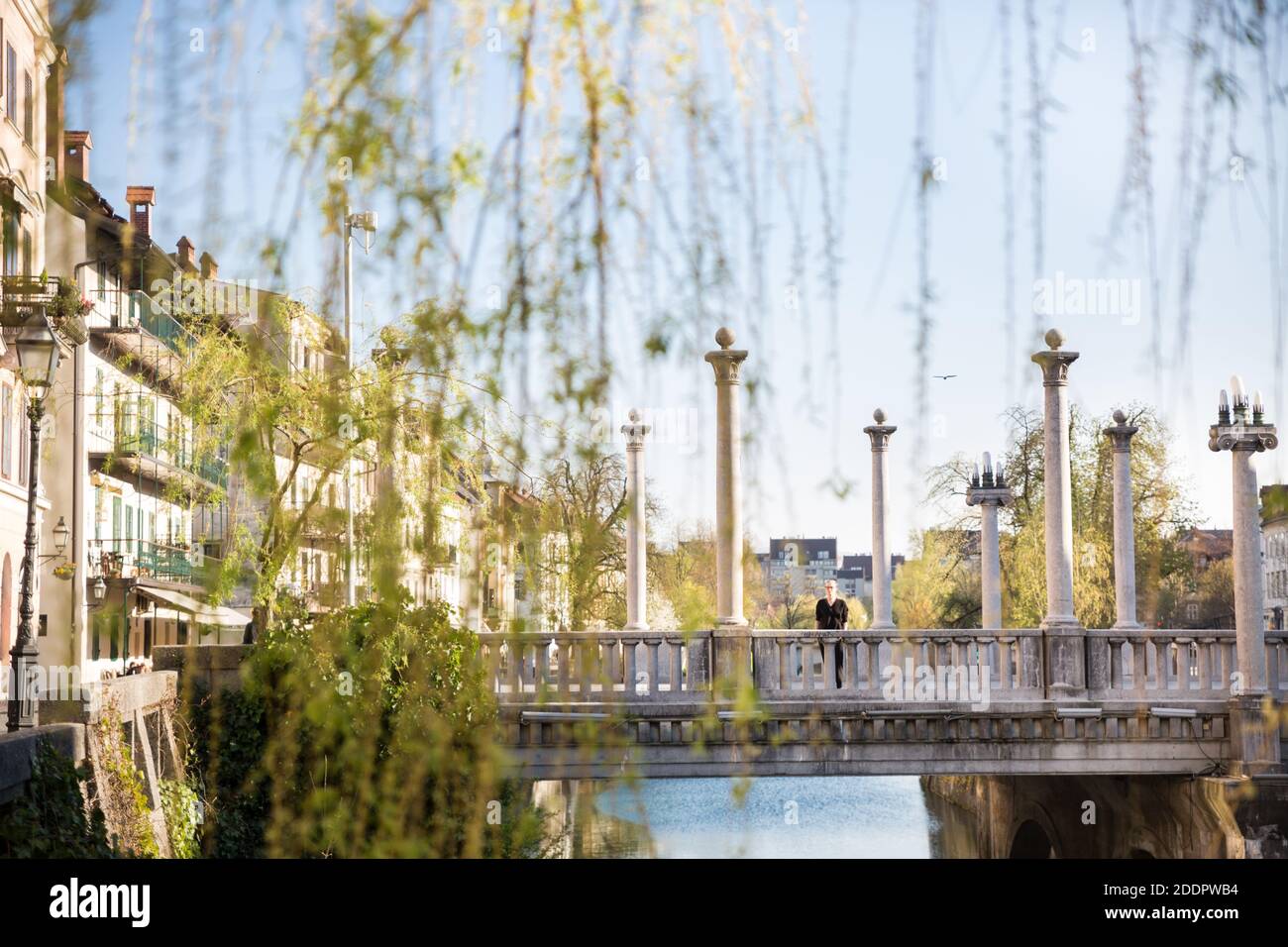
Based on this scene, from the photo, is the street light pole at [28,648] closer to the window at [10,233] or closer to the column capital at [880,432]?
the window at [10,233]

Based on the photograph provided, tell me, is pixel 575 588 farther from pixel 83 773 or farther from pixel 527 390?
pixel 83 773

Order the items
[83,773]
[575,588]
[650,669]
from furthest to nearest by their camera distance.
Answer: [650,669]
[83,773]
[575,588]

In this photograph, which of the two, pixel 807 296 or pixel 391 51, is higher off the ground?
pixel 391 51

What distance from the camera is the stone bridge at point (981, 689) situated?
9.62 metres

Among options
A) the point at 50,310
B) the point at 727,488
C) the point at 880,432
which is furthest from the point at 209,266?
the point at 880,432

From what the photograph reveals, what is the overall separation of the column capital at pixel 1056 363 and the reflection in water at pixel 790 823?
27.7ft

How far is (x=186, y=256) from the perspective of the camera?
3.56 meters

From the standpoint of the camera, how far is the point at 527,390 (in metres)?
2.61

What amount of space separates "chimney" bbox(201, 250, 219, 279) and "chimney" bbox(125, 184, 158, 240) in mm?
125

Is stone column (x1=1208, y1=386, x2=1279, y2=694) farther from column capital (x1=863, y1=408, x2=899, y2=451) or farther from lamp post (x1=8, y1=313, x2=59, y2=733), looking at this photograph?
lamp post (x1=8, y1=313, x2=59, y2=733)
